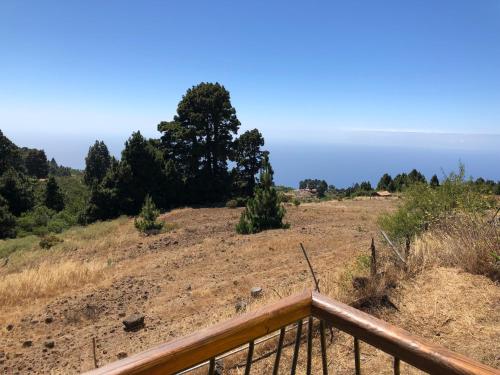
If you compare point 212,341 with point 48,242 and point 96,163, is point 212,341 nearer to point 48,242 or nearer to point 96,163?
point 48,242

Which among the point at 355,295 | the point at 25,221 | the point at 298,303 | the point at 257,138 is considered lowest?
the point at 25,221

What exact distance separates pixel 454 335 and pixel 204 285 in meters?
6.55

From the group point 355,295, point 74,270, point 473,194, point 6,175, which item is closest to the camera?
point 355,295

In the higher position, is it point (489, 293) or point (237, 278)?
point (489, 293)

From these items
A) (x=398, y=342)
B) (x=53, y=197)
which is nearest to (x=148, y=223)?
(x=398, y=342)

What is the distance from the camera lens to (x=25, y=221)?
2920 cm

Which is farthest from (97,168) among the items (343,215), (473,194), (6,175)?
(473,194)

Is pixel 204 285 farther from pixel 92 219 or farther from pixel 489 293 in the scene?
pixel 92 219

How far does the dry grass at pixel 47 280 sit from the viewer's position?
10077 millimetres

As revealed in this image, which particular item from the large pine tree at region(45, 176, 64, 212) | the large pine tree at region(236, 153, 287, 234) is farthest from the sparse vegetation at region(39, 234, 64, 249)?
the large pine tree at region(45, 176, 64, 212)

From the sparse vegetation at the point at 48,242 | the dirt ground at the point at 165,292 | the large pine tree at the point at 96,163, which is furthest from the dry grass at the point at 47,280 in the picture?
the large pine tree at the point at 96,163

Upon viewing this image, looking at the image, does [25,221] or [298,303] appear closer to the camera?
[298,303]

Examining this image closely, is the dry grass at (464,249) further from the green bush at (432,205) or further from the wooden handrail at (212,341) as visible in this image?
the wooden handrail at (212,341)

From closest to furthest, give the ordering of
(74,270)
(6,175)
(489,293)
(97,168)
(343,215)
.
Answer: (489,293)
(74,270)
(343,215)
(6,175)
(97,168)
